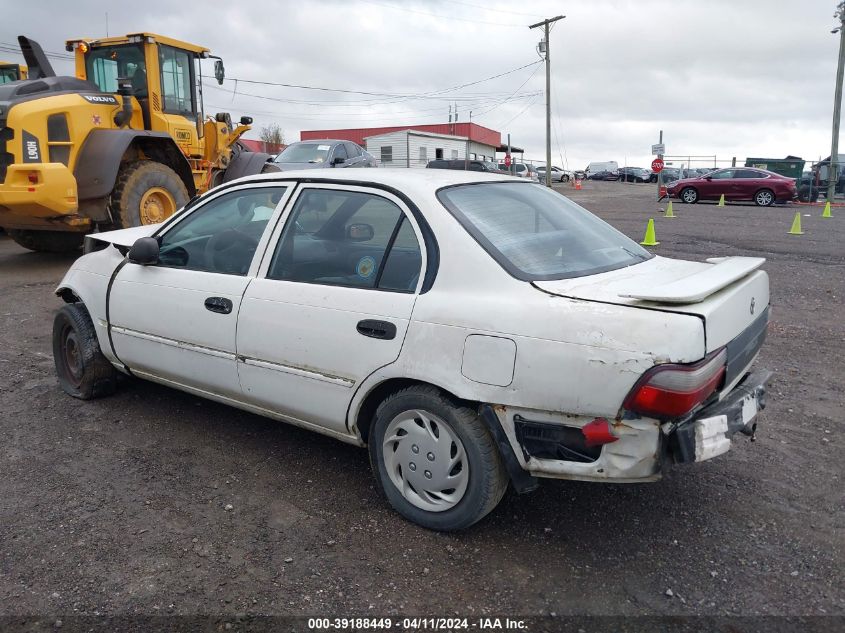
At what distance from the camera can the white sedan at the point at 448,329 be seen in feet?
8.60

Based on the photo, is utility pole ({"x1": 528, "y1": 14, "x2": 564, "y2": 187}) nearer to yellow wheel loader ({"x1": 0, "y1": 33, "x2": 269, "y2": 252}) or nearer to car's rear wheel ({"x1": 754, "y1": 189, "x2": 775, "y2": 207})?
car's rear wheel ({"x1": 754, "y1": 189, "x2": 775, "y2": 207})

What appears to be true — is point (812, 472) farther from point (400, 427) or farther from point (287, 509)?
point (287, 509)

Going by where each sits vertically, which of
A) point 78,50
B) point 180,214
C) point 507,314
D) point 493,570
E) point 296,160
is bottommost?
point 493,570

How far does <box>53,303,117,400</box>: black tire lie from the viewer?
4559 mm

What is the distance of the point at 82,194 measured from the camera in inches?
351

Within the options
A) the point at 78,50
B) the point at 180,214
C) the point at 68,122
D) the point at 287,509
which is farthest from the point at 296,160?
the point at 287,509

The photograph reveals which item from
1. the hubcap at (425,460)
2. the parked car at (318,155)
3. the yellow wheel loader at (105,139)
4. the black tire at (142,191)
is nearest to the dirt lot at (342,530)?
the hubcap at (425,460)

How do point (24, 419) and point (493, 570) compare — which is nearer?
point (493, 570)

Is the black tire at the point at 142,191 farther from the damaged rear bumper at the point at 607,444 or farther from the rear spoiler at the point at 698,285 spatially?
the rear spoiler at the point at 698,285

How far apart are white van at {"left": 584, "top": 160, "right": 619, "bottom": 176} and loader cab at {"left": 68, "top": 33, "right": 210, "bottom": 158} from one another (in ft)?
177

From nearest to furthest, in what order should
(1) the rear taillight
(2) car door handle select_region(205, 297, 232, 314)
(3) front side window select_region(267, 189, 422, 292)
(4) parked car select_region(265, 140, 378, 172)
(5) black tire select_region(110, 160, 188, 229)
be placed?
1. (1) the rear taillight
2. (3) front side window select_region(267, 189, 422, 292)
3. (2) car door handle select_region(205, 297, 232, 314)
4. (5) black tire select_region(110, 160, 188, 229)
5. (4) parked car select_region(265, 140, 378, 172)

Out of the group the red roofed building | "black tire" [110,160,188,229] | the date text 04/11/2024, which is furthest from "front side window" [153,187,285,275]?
the red roofed building

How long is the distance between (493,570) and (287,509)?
106 centimetres

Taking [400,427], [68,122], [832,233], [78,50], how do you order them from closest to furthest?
1. [400,427]
2. [68,122]
3. [78,50]
4. [832,233]
